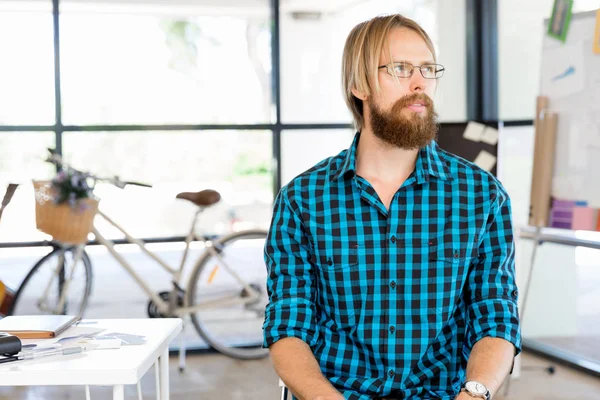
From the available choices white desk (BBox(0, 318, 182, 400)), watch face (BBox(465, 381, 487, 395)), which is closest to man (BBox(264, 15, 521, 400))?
watch face (BBox(465, 381, 487, 395))

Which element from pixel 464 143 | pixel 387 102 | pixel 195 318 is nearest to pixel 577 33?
pixel 464 143

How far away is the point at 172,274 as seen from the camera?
3.95 m

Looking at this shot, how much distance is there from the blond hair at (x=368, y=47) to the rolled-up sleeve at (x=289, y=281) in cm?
29

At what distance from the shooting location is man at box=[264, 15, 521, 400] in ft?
5.05

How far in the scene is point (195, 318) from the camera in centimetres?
410

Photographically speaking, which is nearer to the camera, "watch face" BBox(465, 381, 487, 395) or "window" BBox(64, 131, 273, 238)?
"watch face" BBox(465, 381, 487, 395)

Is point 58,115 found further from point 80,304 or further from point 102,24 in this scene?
point 80,304

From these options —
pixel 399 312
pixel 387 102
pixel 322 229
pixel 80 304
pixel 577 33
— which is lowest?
pixel 80 304

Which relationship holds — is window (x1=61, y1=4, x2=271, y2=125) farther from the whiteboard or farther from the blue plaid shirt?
the blue plaid shirt

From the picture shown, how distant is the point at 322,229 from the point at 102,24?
296 cm

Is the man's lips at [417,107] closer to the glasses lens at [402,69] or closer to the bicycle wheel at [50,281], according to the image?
the glasses lens at [402,69]

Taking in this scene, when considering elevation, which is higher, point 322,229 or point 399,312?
point 322,229

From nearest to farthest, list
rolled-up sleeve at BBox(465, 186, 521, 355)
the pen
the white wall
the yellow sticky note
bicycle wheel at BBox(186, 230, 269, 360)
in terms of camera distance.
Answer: rolled-up sleeve at BBox(465, 186, 521, 355) < the pen < the yellow sticky note < bicycle wheel at BBox(186, 230, 269, 360) < the white wall

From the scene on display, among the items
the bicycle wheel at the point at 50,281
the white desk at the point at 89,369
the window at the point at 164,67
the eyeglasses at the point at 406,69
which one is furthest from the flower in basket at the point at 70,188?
the eyeglasses at the point at 406,69
